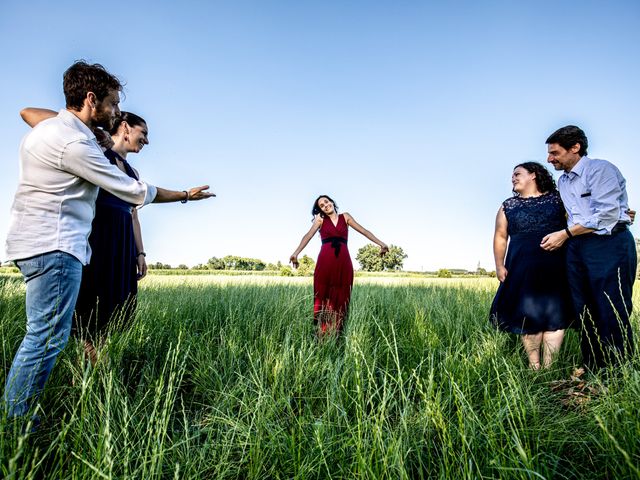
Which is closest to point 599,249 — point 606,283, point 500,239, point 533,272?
point 606,283

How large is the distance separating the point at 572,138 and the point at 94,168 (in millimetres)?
3692

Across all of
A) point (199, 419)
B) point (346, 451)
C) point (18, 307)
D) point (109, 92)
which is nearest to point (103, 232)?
point (109, 92)

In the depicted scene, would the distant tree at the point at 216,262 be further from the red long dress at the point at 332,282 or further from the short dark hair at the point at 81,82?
the short dark hair at the point at 81,82

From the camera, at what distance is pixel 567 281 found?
3246mm

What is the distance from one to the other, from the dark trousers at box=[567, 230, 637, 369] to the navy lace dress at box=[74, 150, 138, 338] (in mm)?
3513

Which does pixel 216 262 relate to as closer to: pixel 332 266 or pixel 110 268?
pixel 332 266

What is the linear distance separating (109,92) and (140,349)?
197cm

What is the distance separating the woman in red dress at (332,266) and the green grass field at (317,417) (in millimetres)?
980

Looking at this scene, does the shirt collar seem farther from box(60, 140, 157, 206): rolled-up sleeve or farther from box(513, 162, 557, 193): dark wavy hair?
box(513, 162, 557, 193): dark wavy hair

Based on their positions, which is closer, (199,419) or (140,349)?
(199,419)

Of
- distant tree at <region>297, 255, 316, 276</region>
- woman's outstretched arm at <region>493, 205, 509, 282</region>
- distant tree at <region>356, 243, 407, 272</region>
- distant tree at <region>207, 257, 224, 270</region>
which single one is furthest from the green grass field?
distant tree at <region>356, 243, 407, 272</region>

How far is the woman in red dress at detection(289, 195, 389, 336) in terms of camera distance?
4.92 meters

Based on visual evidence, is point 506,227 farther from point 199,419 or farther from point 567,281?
point 199,419

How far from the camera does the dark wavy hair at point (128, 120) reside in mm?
2871
